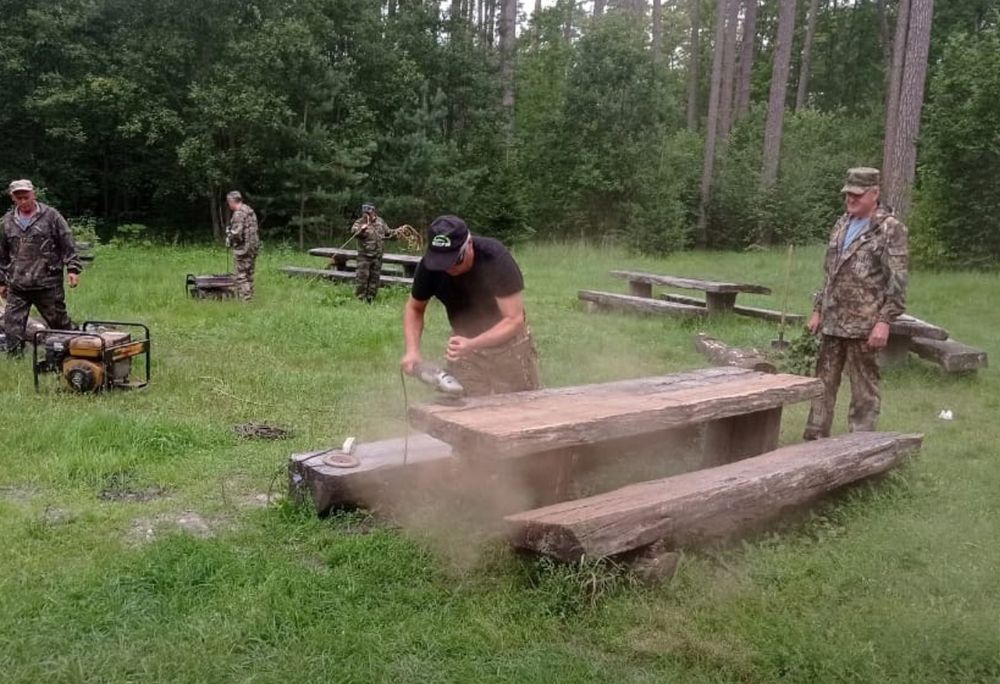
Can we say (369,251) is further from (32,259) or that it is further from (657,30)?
(657,30)

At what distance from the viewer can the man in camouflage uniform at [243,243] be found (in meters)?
12.8

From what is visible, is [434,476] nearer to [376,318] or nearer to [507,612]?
[507,612]

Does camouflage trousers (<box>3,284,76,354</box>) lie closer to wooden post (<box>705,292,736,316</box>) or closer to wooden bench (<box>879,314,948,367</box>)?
wooden post (<box>705,292,736,316</box>)

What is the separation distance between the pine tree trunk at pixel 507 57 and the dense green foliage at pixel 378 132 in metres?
0.33

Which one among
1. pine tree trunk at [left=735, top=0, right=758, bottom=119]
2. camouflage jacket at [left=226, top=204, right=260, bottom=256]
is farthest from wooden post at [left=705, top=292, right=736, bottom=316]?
pine tree trunk at [left=735, top=0, right=758, bottom=119]

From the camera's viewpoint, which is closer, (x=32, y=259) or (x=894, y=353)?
(x=32, y=259)

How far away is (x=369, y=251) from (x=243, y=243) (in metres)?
1.82

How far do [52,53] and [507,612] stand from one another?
72.3 ft

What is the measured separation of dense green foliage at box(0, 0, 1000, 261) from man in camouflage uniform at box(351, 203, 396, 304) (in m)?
8.08

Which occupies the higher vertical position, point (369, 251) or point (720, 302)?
point (369, 251)

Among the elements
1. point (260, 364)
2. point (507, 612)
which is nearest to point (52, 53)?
point (260, 364)

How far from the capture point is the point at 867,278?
593 centimetres

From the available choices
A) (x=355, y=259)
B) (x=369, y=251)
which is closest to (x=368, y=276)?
(x=369, y=251)

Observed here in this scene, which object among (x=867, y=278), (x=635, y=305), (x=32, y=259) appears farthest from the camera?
(x=635, y=305)
